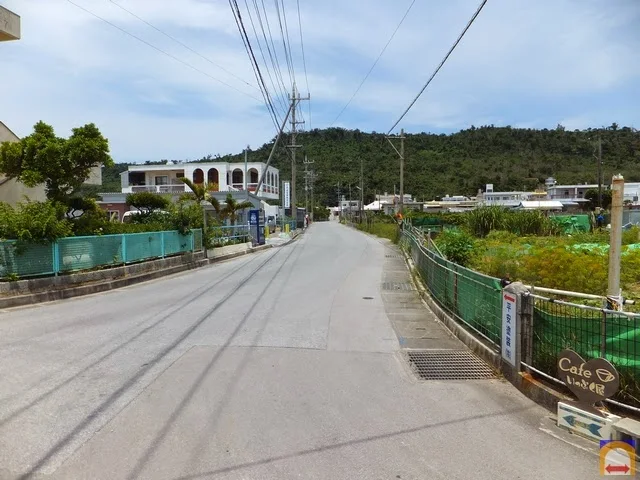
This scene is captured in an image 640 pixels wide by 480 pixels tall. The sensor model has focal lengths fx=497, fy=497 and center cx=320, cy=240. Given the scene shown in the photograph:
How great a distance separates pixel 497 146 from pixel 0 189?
121678 millimetres

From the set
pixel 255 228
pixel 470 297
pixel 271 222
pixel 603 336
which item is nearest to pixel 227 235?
pixel 255 228

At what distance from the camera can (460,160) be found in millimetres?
119875

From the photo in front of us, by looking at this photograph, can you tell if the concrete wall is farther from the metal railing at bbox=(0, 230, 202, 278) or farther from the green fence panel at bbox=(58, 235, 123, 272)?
the green fence panel at bbox=(58, 235, 123, 272)

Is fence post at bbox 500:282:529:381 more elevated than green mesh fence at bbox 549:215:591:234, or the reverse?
green mesh fence at bbox 549:215:591:234

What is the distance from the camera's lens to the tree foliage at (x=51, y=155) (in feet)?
48.2

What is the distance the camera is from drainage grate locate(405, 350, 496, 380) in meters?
6.62

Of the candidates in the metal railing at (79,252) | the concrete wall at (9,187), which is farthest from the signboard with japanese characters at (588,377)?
the concrete wall at (9,187)

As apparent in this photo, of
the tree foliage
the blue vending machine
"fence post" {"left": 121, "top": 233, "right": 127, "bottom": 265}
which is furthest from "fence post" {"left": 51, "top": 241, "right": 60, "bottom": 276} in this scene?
the blue vending machine

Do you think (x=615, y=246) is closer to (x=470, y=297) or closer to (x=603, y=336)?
(x=603, y=336)

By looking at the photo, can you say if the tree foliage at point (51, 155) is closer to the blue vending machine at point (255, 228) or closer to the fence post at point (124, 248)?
the fence post at point (124, 248)

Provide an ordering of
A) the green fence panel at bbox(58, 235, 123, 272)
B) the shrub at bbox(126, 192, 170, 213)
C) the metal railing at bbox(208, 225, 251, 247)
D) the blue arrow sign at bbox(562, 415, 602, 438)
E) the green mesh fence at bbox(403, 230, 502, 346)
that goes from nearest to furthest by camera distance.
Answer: the blue arrow sign at bbox(562, 415, 602, 438) → the green mesh fence at bbox(403, 230, 502, 346) → the green fence panel at bbox(58, 235, 123, 272) → the shrub at bbox(126, 192, 170, 213) → the metal railing at bbox(208, 225, 251, 247)

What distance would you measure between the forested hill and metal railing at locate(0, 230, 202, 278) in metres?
84.5

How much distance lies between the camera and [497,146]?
410ft

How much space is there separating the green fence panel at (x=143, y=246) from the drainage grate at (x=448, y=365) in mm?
11449
